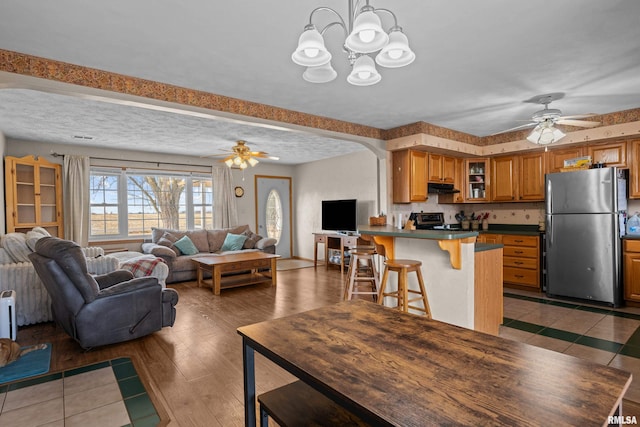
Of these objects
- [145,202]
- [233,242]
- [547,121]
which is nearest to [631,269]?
[547,121]

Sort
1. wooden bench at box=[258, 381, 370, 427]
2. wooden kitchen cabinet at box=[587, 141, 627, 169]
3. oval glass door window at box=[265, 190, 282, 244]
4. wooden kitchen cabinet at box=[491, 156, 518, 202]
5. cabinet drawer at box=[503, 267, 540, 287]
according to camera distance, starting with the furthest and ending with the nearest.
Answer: oval glass door window at box=[265, 190, 282, 244]
wooden kitchen cabinet at box=[491, 156, 518, 202]
cabinet drawer at box=[503, 267, 540, 287]
wooden kitchen cabinet at box=[587, 141, 627, 169]
wooden bench at box=[258, 381, 370, 427]

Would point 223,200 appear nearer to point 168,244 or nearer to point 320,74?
point 168,244

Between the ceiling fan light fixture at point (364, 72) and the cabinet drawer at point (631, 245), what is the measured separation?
14.1ft

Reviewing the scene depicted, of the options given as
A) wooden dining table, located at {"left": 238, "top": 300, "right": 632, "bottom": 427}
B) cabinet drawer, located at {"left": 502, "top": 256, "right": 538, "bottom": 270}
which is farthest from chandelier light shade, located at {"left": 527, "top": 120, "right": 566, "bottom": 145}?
wooden dining table, located at {"left": 238, "top": 300, "right": 632, "bottom": 427}

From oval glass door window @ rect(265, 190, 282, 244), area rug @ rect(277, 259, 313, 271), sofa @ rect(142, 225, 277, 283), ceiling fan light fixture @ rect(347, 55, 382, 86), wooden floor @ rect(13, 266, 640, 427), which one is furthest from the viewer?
oval glass door window @ rect(265, 190, 282, 244)

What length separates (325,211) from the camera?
749cm


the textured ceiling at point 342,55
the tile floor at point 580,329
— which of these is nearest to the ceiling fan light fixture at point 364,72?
the textured ceiling at point 342,55

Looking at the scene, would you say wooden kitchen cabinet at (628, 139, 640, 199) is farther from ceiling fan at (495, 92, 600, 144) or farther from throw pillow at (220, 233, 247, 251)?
throw pillow at (220, 233, 247, 251)

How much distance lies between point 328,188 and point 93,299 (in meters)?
5.42

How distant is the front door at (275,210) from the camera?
8352 millimetres

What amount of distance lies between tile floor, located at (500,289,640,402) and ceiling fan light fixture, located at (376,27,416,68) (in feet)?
8.42

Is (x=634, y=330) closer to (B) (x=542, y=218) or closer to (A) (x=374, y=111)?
(B) (x=542, y=218)

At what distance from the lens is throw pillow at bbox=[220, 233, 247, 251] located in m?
6.80

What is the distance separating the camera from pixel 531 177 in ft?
17.1
